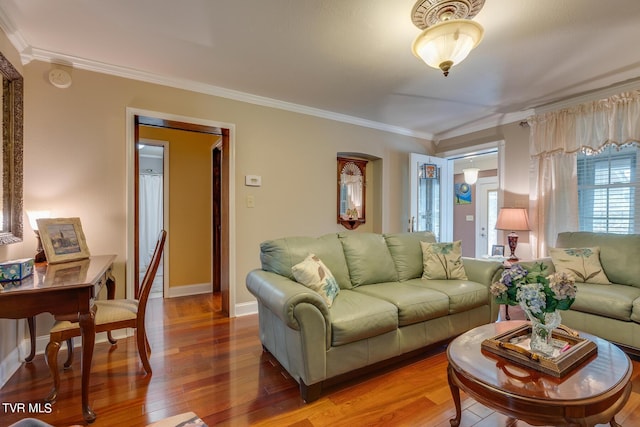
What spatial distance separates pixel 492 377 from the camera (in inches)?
49.4

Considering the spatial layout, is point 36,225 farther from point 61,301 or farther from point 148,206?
point 148,206

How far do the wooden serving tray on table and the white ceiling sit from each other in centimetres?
196

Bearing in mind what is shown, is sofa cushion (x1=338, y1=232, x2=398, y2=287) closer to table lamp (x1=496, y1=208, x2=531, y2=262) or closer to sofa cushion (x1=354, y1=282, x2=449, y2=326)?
sofa cushion (x1=354, y1=282, x2=449, y2=326)

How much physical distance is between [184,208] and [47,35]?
235cm

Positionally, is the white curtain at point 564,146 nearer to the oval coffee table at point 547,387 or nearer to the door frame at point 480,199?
the oval coffee table at point 547,387

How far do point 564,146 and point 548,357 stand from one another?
9.56 ft

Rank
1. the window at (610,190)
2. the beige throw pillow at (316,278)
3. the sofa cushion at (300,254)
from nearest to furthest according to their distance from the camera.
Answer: the beige throw pillow at (316,278), the sofa cushion at (300,254), the window at (610,190)

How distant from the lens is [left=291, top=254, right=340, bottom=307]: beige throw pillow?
2002mm

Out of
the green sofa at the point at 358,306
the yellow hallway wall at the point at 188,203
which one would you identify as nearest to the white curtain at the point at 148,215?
the yellow hallway wall at the point at 188,203

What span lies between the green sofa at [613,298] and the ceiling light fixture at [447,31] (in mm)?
2199

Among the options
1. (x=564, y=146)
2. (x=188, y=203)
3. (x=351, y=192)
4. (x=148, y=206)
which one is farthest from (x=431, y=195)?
(x=148, y=206)

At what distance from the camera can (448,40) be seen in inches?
67.0

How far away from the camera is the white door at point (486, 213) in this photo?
6.02m

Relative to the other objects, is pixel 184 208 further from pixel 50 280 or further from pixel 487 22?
pixel 487 22
